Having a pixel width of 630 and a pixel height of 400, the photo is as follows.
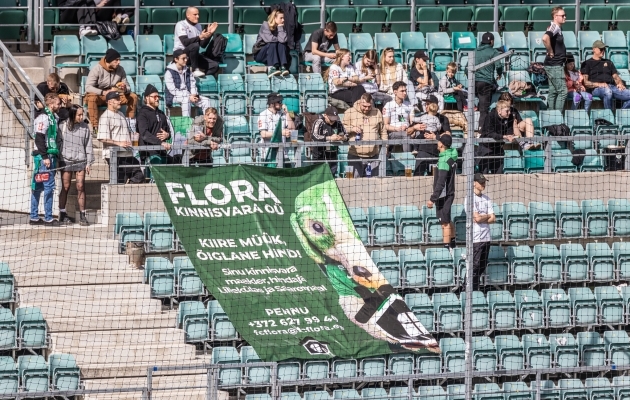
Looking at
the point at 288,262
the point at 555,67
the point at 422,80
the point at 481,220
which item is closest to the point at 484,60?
the point at 422,80

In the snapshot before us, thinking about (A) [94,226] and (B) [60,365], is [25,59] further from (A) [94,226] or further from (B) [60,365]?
(B) [60,365]

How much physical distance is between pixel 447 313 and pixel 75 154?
5124 millimetres

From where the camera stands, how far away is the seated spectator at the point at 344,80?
2002 cm

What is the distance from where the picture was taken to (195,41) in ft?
66.5

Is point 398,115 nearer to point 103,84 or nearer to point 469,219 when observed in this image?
point 103,84

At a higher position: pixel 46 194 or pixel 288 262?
pixel 46 194

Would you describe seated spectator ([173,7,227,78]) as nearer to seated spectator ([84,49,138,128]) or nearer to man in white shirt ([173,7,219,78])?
man in white shirt ([173,7,219,78])

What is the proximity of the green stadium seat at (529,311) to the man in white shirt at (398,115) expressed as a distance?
9.02 feet

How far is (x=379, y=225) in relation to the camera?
1850 centimetres

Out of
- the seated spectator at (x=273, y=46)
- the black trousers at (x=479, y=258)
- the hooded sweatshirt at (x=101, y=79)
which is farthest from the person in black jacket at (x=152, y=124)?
the black trousers at (x=479, y=258)

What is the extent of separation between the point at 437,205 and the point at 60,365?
17.8 feet

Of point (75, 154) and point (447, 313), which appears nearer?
point (447, 313)

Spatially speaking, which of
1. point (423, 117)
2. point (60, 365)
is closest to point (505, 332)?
point (423, 117)

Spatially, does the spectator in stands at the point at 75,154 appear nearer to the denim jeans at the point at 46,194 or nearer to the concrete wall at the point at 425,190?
the denim jeans at the point at 46,194
